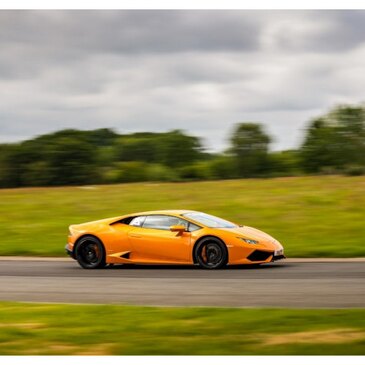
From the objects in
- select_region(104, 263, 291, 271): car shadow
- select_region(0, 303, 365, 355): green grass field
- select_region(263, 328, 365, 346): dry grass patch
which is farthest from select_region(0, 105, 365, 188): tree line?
select_region(263, 328, 365, 346): dry grass patch

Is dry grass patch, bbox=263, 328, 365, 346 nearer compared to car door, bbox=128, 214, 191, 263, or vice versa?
dry grass patch, bbox=263, 328, 365, 346

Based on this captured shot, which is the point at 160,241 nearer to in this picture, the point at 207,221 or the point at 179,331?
the point at 207,221

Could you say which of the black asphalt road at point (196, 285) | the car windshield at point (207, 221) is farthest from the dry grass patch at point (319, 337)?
the car windshield at point (207, 221)

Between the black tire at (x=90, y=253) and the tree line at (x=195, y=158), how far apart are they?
35725mm

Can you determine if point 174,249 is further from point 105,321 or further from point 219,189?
point 219,189

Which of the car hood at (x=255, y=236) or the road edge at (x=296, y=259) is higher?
the car hood at (x=255, y=236)

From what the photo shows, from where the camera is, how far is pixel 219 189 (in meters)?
39.5

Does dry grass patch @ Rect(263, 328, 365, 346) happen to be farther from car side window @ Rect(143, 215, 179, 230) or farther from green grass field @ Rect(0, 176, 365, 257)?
green grass field @ Rect(0, 176, 365, 257)

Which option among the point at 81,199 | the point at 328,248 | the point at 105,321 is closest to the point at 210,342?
the point at 105,321

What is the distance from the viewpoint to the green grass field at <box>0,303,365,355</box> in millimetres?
7547

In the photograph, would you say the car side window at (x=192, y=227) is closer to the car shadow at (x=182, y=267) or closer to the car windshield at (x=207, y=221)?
the car windshield at (x=207, y=221)

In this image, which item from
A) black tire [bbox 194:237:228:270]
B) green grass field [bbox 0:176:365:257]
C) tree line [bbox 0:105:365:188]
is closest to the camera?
black tire [bbox 194:237:228:270]

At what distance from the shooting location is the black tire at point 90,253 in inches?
643

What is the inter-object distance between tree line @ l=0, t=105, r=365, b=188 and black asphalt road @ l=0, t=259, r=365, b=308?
3694cm
